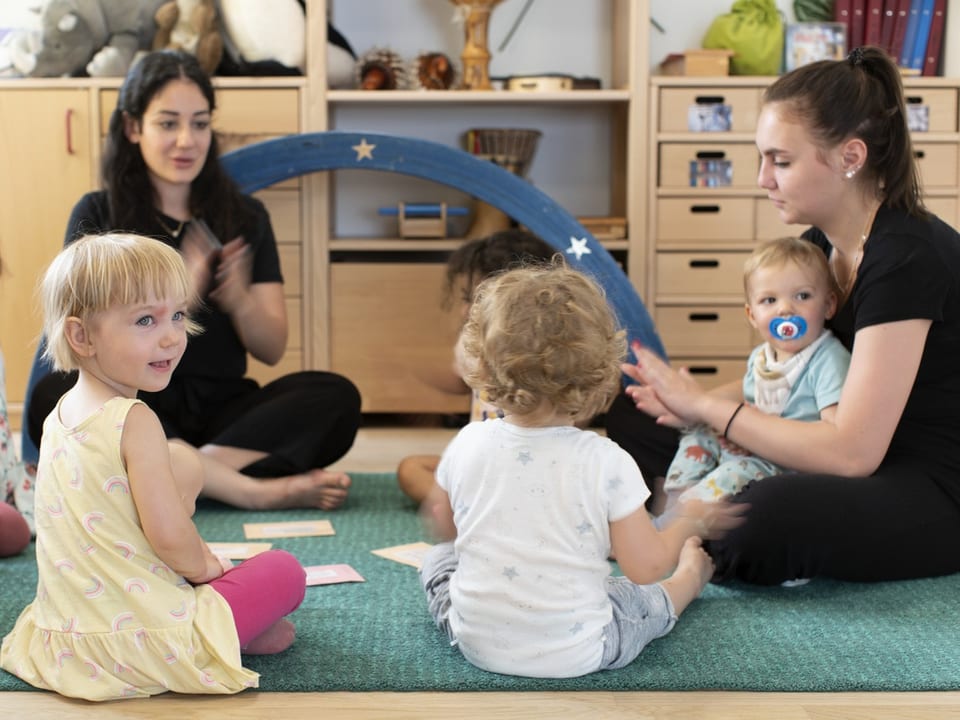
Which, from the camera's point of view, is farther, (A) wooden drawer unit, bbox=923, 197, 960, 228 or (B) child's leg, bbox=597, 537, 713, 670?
(A) wooden drawer unit, bbox=923, 197, 960, 228

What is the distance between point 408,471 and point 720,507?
0.98 m

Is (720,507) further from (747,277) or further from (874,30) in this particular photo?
(874,30)

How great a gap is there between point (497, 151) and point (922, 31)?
4.50ft

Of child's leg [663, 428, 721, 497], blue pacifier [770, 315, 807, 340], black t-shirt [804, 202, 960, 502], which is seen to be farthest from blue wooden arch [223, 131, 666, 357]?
black t-shirt [804, 202, 960, 502]

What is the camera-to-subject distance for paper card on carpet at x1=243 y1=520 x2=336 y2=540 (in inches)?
88.2

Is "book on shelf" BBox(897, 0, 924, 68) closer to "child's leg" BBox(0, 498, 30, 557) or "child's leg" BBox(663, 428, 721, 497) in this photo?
"child's leg" BBox(663, 428, 721, 497)

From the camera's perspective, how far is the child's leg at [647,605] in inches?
59.6

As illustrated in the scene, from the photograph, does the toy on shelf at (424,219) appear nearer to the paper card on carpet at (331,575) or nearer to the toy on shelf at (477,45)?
the toy on shelf at (477,45)

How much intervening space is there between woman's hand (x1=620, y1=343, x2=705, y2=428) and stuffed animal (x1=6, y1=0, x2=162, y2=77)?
82.5 inches

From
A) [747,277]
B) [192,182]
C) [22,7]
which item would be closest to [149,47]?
[22,7]

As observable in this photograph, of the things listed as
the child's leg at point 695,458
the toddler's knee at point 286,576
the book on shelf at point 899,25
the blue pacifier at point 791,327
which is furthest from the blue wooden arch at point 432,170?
the toddler's knee at point 286,576

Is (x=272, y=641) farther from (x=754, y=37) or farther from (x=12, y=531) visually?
(x=754, y=37)

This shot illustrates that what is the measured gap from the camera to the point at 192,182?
8.48ft

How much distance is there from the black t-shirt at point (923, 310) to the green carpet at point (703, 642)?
222 millimetres
